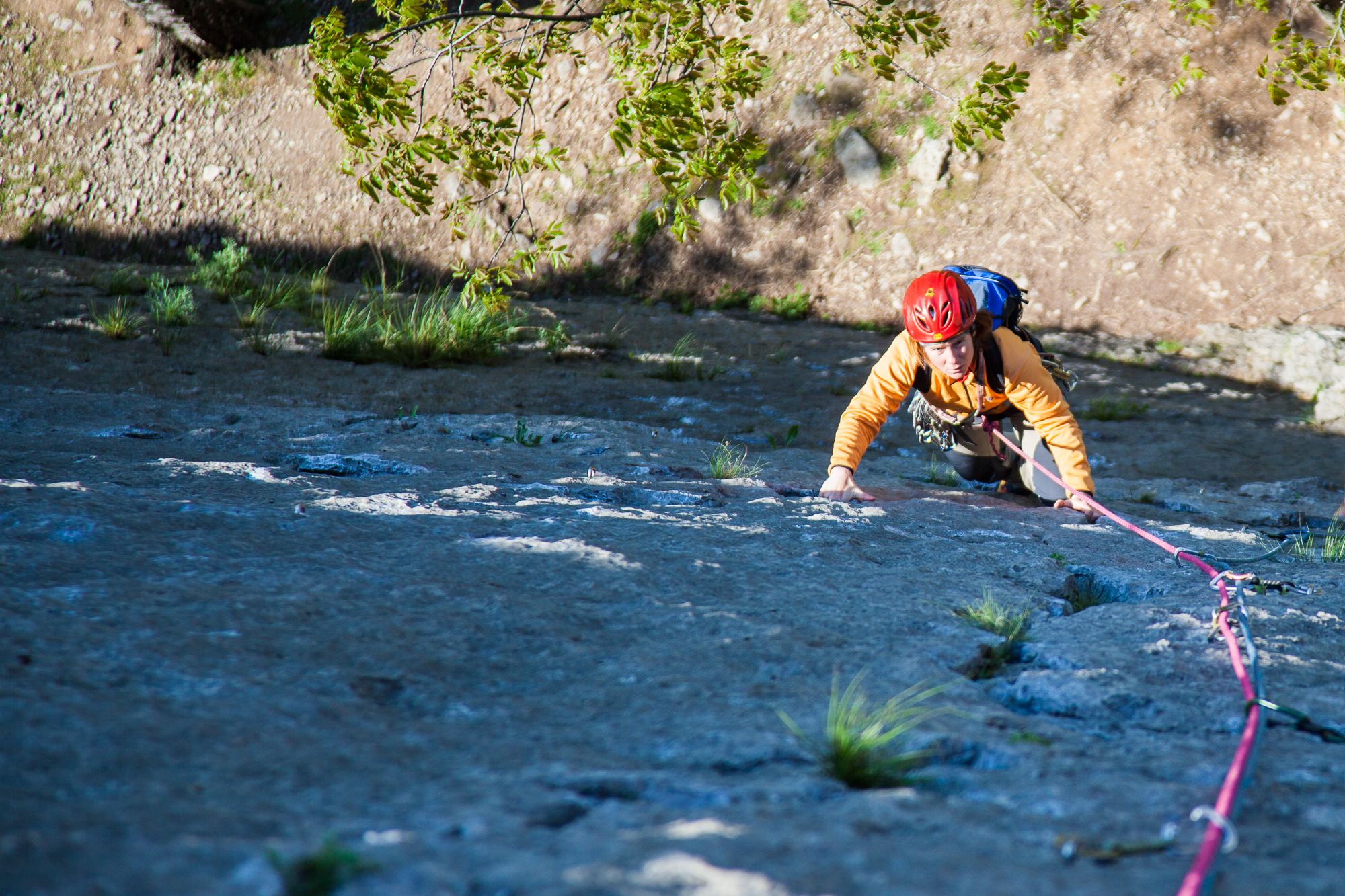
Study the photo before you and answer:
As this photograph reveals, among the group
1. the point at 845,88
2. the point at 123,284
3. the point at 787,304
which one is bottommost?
the point at 123,284

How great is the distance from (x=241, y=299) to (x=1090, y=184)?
9334mm

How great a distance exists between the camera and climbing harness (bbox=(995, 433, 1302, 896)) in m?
1.11

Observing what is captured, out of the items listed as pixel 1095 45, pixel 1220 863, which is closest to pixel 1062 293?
pixel 1095 45

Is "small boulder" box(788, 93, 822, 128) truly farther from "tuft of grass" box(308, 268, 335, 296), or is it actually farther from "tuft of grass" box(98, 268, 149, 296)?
"tuft of grass" box(98, 268, 149, 296)

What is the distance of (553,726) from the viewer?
1517 mm

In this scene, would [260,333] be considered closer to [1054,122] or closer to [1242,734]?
[1242,734]

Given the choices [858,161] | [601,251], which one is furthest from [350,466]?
[858,161]

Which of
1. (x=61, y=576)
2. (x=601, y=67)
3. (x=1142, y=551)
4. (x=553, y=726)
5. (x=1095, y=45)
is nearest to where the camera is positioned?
(x=553, y=726)

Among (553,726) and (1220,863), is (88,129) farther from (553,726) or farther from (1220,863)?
(1220,863)

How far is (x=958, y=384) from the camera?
4.04m

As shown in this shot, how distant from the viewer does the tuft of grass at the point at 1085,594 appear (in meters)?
2.65

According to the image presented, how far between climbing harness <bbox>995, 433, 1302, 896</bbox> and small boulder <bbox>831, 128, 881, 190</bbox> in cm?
856

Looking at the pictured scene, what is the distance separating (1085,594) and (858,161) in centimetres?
905

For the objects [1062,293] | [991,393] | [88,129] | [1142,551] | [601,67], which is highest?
[601,67]
